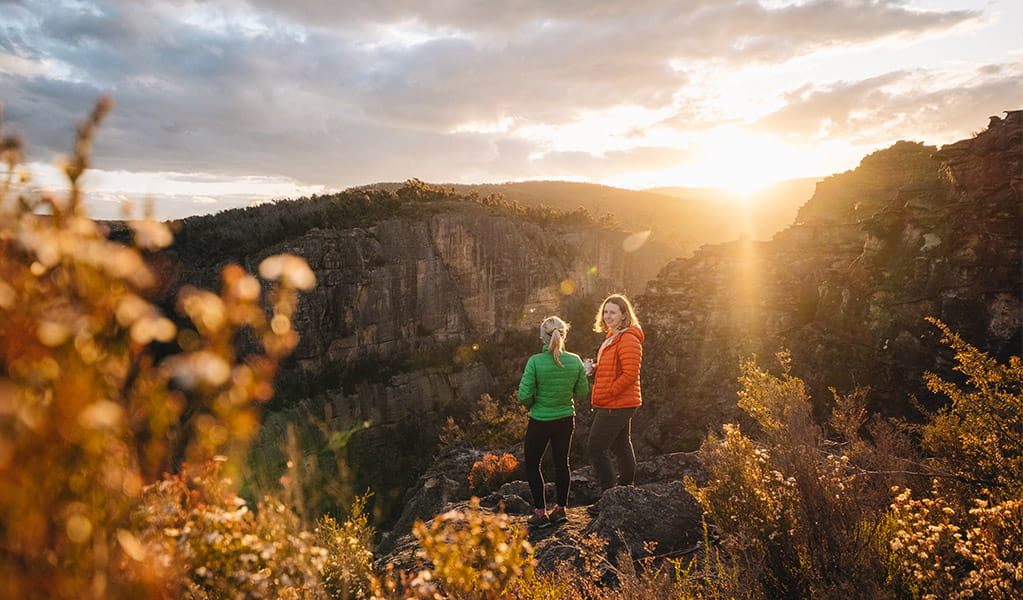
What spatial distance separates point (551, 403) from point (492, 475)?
4.18m

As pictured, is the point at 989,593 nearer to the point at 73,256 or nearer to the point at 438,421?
the point at 73,256

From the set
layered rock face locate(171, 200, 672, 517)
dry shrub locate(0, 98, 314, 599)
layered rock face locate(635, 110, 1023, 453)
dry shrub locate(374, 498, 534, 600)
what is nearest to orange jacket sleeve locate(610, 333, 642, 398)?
dry shrub locate(374, 498, 534, 600)

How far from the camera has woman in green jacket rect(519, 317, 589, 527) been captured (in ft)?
14.7

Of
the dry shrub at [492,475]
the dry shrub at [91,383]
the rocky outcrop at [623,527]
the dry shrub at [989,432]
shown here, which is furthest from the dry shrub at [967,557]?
the dry shrub at [492,475]

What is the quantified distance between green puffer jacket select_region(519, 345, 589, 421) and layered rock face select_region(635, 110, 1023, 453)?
513 cm

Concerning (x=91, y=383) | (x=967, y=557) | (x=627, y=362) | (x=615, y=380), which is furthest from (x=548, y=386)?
(x=91, y=383)

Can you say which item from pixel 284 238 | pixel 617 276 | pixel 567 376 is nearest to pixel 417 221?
pixel 284 238

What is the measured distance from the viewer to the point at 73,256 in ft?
3.05

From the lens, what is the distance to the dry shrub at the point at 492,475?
8.03 meters

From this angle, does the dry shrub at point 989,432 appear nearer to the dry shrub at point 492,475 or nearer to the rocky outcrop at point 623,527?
the rocky outcrop at point 623,527

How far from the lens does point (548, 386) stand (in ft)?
14.7

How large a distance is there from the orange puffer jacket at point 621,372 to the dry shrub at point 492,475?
384 cm

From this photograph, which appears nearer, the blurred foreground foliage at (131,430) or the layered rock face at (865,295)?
the blurred foreground foliage at (131,430)

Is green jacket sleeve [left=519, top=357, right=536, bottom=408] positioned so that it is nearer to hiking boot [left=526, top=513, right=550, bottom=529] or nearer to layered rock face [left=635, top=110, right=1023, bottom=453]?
hiking boot [left=526, top=513, right=550, bottom=529]
